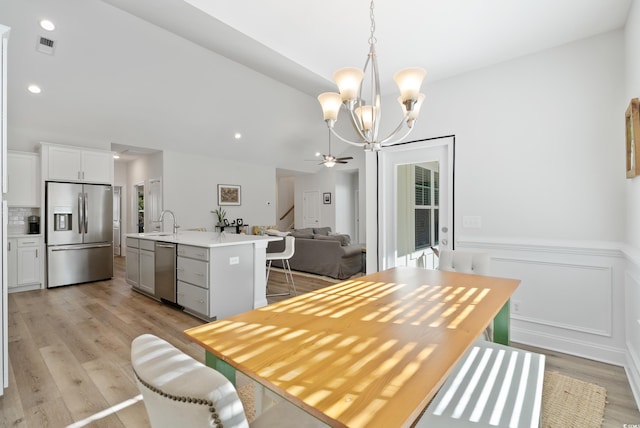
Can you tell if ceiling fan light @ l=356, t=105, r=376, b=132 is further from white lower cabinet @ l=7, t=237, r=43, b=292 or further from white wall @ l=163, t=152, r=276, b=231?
white wall @ l=163, t=152, r=276, b=231

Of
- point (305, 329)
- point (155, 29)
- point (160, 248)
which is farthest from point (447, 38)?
point (160, 248)

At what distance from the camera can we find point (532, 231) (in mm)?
2793

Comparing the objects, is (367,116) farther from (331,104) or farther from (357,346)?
(357,346)

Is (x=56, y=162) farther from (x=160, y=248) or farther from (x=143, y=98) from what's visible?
(x=160, y=248)

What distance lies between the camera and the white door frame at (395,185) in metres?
3.29

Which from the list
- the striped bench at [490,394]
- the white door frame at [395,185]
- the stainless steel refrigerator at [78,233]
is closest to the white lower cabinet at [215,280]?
the white door frame at [395,185]

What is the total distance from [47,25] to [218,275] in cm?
358

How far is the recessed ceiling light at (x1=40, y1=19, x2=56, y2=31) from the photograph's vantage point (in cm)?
352

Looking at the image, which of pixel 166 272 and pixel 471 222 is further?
pixel 166 272

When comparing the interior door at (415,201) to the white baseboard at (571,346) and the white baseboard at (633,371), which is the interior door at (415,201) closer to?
the white baseboard at (571,346)

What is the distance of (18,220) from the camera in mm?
4848

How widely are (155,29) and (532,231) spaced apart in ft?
16.0

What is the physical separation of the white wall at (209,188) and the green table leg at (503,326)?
661 cm

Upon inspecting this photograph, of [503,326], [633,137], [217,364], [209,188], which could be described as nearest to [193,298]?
[217,364]
